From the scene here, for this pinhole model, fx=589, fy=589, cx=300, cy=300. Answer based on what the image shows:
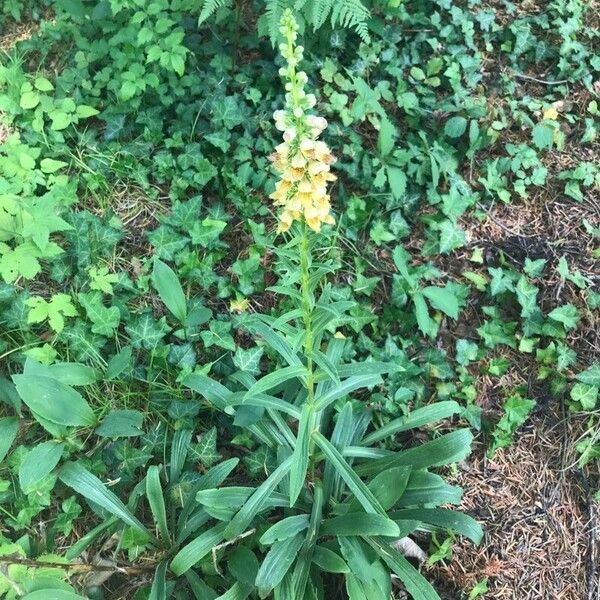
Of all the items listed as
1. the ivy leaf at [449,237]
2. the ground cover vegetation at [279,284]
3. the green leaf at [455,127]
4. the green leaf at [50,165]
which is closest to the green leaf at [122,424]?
the ground cover vegetation at [279,284]

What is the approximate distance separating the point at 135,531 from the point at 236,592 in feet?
1.50

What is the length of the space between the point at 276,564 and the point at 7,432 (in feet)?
4.22

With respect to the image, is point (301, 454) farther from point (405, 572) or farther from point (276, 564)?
point (405, 572)

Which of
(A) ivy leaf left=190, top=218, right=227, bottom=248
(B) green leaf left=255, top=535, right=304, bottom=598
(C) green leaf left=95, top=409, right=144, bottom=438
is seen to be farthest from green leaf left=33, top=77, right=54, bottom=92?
(B) green leaf left=255, top=535, right=304, bottom=598

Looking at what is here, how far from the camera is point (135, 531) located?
90.3 inches

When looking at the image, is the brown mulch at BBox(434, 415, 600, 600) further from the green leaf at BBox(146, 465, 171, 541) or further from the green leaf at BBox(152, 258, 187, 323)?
the green leaf at BBox(152, 258, 187, 323)

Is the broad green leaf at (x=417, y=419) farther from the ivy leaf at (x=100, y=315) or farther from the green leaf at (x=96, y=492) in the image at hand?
the ivy leaf at (x=100, y=315)

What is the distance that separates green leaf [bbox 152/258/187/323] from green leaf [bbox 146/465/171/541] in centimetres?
72

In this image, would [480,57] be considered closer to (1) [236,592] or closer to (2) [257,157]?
(2) [257,157]

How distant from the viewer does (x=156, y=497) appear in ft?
7.58

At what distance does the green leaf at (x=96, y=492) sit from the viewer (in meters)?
2.29

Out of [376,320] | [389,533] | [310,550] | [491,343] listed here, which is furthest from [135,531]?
[491,343]

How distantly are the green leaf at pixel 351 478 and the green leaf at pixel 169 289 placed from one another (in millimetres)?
896

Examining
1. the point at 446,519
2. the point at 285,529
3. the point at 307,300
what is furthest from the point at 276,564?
the point at 307,300
